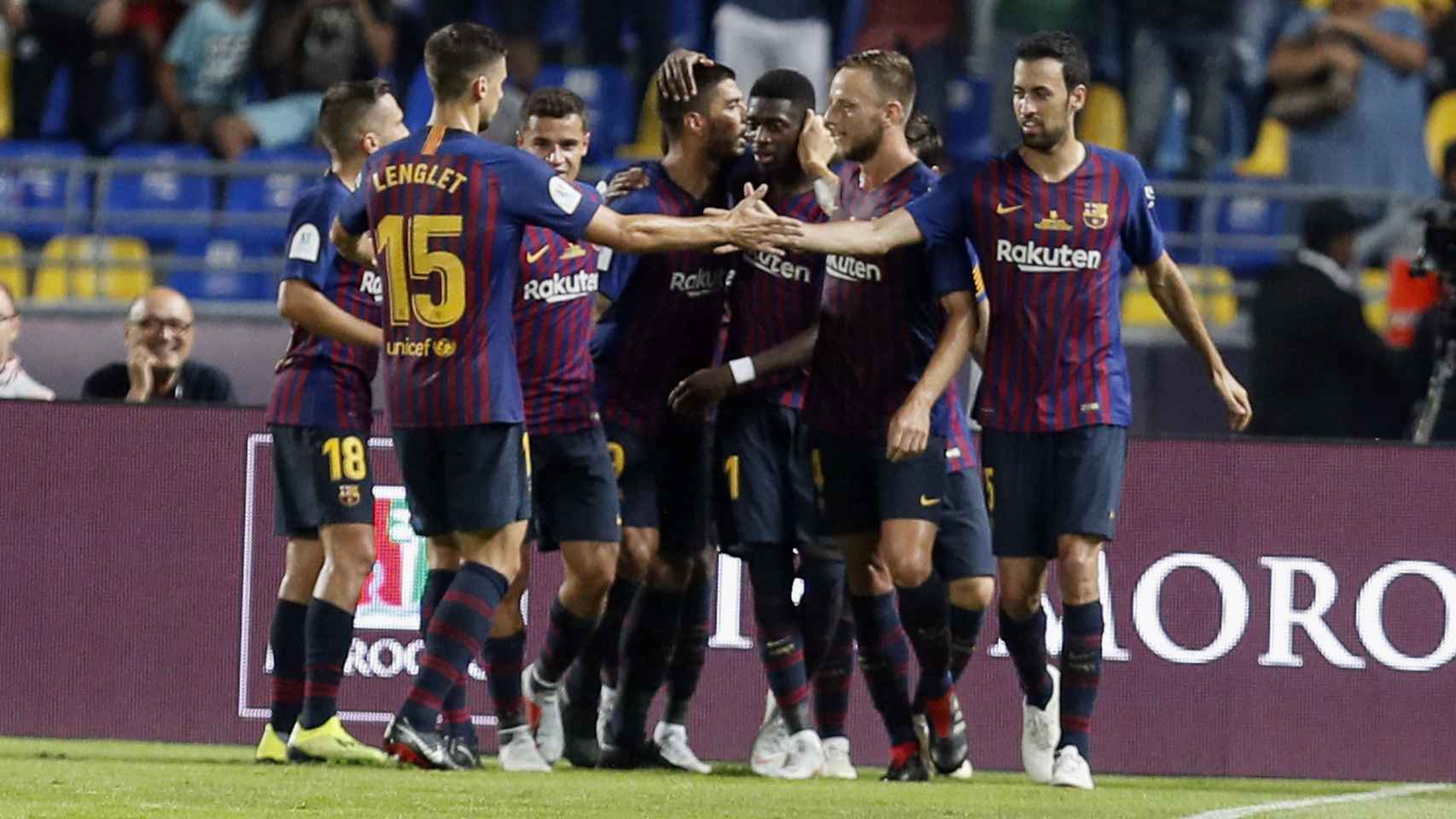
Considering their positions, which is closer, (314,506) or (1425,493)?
(314,506)

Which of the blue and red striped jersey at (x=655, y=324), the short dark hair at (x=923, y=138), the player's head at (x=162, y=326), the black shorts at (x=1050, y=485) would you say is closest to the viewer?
the black shorts at (x=1050, y=485)

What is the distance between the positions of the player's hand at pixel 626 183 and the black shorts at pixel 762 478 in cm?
75

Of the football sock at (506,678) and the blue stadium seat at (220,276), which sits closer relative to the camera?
the football sock at (506,678)

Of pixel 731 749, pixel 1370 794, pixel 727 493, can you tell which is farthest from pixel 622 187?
pixel 1370 794

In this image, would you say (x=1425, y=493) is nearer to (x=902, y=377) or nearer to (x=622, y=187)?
(x=902, y=377)

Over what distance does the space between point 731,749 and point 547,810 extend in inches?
129

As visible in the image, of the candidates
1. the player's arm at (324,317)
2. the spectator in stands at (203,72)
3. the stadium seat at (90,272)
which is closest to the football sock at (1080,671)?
the player's arm at (324,317)

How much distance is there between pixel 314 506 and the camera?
8.41m

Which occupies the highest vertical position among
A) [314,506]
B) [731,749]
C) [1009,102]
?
[1009,102]

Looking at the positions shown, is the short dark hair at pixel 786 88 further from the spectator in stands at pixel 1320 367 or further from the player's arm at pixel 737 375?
the spectator in stands at pixel 1320 367

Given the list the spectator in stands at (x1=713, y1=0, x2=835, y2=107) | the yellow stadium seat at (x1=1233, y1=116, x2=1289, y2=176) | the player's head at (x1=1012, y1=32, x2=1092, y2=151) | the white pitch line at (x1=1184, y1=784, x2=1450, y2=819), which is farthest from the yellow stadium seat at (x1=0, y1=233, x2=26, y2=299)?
the white pitch line at (x1=1184, y1=784, x2=1450, y2=819)

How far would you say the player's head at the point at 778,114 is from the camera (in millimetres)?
8352

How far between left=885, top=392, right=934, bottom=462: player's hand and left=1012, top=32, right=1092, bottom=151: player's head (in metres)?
0.88

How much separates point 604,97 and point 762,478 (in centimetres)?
719
